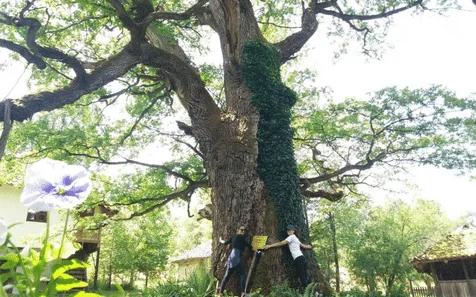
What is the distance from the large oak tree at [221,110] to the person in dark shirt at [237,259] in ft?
1.16

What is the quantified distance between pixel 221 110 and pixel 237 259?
382 centimetres

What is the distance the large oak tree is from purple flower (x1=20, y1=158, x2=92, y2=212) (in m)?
3.23

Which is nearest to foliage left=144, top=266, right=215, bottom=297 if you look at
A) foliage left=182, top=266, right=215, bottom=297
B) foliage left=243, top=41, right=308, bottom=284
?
foliage left=182, top=266, right=215, bottom=297

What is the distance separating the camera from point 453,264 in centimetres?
1783

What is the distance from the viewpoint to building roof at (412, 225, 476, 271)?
1642 cm

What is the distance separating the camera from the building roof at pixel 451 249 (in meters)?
16.4

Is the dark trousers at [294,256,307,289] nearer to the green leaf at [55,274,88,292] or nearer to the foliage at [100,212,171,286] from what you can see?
the green leaf at [55,274,88,292]

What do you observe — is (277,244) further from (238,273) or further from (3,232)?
(3,232)

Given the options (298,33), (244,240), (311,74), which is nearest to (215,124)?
(244,240)

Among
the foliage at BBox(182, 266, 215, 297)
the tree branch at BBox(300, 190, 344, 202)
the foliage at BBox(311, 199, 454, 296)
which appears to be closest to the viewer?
the foliage at BBox(182, 266, 215, 297)

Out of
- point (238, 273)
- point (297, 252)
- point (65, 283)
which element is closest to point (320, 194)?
point (297, 252)

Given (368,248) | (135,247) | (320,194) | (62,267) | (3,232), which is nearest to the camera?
(3,232)

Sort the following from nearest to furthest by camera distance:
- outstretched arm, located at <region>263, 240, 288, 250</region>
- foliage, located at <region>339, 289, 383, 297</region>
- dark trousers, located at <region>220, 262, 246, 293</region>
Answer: foliage, located at <region>339, 289, 383, 297</region>, dark trousers, located at <region>220, 262, 246, 293</region>, outstretched arm, located at <region>263, 240, 288, 250</region>

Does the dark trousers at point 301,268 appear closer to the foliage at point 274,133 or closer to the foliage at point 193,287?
the foliage at point 274,133
